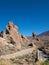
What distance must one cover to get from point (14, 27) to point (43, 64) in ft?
97.6

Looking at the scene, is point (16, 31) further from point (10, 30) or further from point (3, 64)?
point (3, 64)

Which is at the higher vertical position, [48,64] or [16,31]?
[16,31]

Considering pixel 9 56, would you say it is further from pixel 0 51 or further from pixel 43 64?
pixel 43 64

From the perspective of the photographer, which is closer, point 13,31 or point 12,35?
point 12,35

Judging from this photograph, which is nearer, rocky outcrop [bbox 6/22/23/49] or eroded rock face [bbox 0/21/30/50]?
eroded rock face [bbox 0/21/30/50]

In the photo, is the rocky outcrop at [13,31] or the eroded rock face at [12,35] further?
the rocky outcrop at [13,31]

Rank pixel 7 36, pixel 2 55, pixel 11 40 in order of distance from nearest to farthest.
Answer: pixel 2 55, pixel 11 40, pixel 7 36

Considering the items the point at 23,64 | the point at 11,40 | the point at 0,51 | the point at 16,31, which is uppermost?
the point at 16,31

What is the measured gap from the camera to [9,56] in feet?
73.5

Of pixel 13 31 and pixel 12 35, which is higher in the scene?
pixel 13 31

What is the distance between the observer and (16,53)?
24.6 meters

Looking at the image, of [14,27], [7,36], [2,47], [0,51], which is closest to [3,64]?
[0,51]

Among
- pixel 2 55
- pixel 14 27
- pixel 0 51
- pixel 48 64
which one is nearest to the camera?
pixel 48 64

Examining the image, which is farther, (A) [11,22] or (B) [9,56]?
(A) [11,22]
